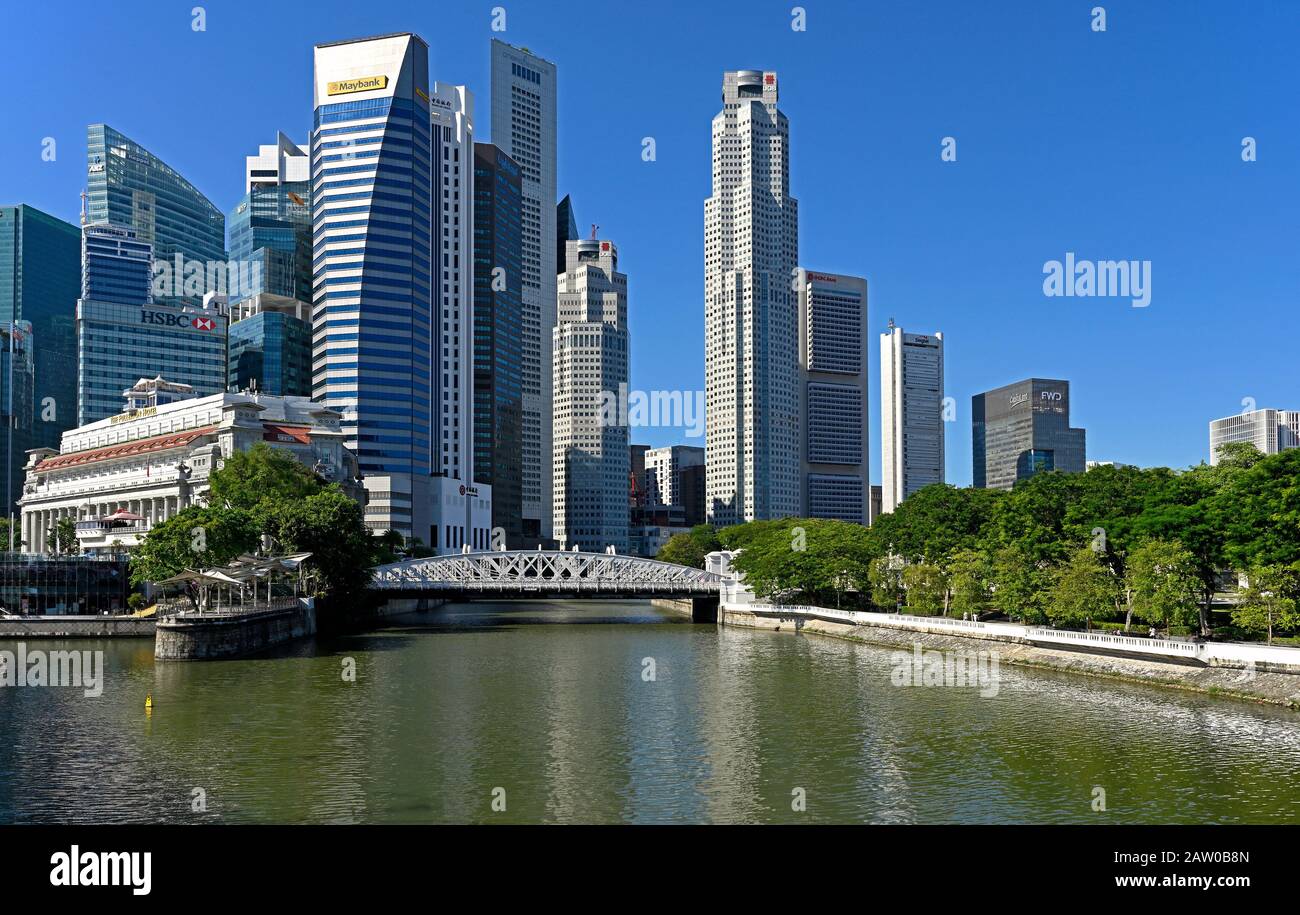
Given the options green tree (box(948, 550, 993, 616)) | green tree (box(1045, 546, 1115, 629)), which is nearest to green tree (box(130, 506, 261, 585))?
green tree (box(948, 550, 993, 616))

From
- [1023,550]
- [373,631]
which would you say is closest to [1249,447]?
[1023,550]

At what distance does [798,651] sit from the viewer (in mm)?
88312

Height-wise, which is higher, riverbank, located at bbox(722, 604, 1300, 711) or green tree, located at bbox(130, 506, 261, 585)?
green tree, located at bbox(130, 506, 261, 585)

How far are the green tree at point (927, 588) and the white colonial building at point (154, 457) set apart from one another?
79.7 metres

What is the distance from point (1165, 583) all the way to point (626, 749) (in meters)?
39.0

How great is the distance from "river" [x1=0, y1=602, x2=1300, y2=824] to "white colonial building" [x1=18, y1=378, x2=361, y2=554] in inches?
2862

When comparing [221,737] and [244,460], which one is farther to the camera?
[244,460]

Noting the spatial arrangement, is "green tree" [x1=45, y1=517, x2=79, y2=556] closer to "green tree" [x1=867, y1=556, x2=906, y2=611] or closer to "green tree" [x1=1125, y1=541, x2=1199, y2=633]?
"green tree" [x1=867, y1=556, x2=906, y2=611]

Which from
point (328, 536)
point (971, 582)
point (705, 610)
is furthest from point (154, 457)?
point (971, 582)

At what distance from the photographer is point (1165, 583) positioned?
65.1 meters

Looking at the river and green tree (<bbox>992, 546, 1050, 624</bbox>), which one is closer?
the river

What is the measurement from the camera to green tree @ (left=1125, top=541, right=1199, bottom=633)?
64312 millimetres

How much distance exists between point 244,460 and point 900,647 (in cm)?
7290
